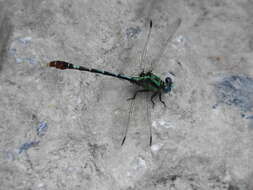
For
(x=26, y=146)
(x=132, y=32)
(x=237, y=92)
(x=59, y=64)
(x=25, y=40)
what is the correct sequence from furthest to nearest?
1. (x=132, y=32)
2. (x=25, y=40)
3. (x=237, y=92)
4. (x=59, y=64)
5. (x=26, y=146)

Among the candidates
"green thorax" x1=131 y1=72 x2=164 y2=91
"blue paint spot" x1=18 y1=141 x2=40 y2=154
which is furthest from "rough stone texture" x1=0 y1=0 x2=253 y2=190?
"green thorax" x1=131 y1=72 x2=164 y2=91

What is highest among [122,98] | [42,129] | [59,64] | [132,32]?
[132,32]

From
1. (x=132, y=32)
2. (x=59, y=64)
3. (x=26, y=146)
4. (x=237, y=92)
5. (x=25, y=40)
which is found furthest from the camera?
(x=132, y=32)

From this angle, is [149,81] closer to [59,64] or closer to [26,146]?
[59,64]

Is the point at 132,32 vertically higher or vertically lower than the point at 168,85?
higher

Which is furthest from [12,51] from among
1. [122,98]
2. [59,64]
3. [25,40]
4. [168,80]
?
[168,80]

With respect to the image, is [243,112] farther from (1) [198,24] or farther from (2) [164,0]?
(2) [164,0]

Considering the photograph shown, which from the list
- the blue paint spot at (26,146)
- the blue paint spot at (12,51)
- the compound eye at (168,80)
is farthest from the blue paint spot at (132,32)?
the blue paint spot at (26,146)

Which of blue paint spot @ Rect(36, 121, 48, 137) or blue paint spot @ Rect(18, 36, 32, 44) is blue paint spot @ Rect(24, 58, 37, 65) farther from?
blue paint spot @ Rect(36, 121, 48, 137)
